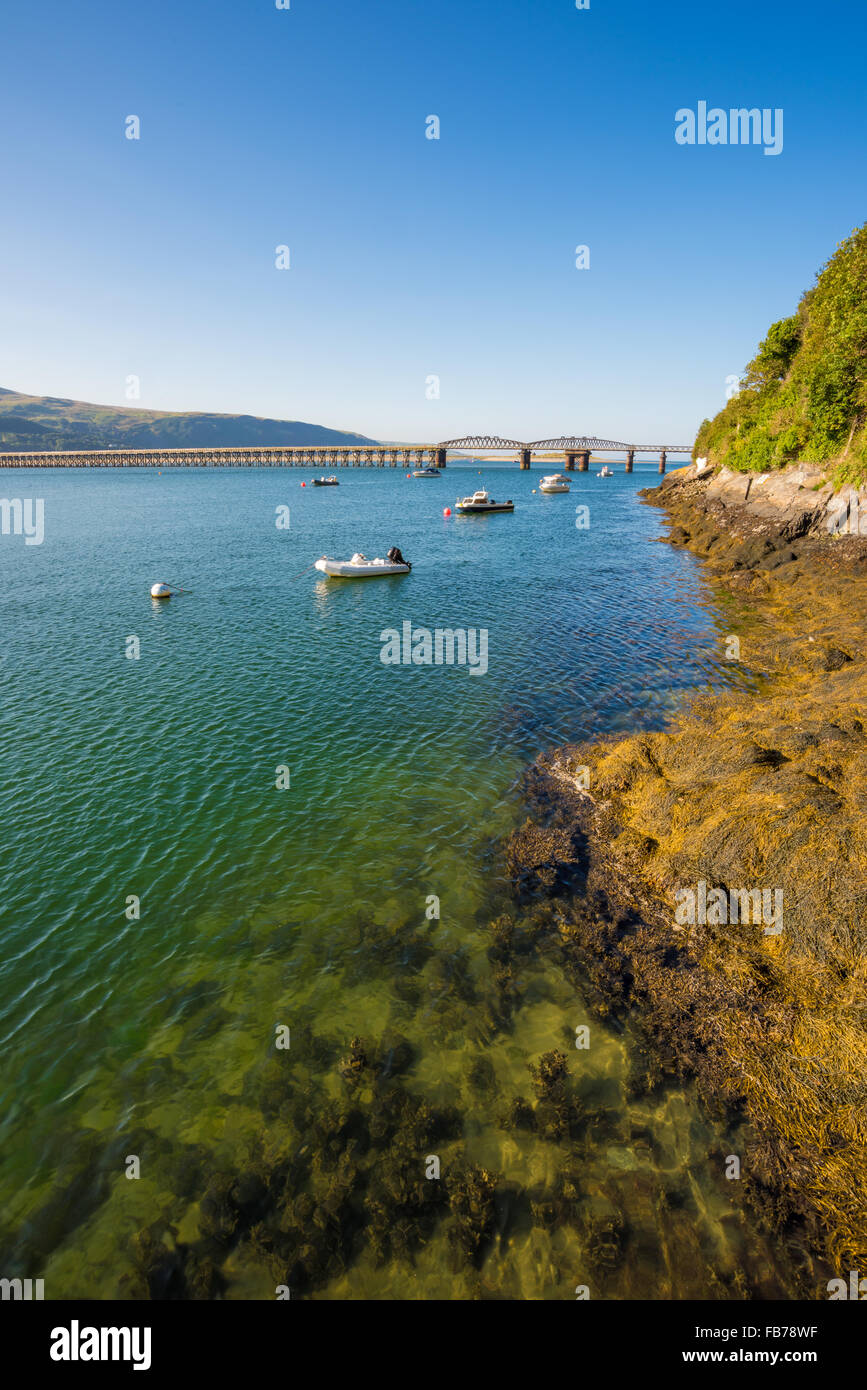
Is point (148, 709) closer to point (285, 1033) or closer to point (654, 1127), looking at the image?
point (285, 1033)

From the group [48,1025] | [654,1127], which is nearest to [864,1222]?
[654,1127]

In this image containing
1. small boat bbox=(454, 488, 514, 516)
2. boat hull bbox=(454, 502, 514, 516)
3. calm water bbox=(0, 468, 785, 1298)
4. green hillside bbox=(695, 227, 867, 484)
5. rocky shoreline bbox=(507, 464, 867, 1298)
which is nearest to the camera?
calm water bbox=(0, 468, 785, 1298)

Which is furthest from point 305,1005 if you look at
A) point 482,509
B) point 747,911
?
point 482,509

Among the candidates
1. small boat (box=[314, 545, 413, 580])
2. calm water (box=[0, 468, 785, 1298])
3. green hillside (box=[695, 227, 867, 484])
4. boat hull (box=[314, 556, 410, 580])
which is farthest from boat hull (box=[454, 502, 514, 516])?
calm water (box=[0, 468, 785, 1298])

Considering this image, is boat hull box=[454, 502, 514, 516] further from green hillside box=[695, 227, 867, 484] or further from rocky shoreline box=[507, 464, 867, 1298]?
rocky shoreline box=[507, 464, 867, 1298]

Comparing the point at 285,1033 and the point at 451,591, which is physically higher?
the point at 451,591

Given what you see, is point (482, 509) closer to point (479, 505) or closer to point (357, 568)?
point (479, 505)
